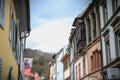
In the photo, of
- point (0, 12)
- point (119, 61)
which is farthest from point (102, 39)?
point (0, 12)

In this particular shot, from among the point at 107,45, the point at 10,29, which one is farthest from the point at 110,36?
the point at 10,29

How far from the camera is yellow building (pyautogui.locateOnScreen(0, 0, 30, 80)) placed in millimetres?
9093

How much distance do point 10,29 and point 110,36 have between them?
11933mm

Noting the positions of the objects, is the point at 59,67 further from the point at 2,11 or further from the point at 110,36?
the point at 2,11

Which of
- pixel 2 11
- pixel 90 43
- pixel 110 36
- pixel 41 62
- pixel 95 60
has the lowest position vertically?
pixel 2 11

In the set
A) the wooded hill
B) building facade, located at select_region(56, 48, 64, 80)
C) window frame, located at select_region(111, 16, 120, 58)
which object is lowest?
window frame, located at select_region(111, 16, 120, 58)

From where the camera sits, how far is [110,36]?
878 inches

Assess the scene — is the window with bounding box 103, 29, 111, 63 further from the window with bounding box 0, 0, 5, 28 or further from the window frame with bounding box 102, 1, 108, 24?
the window with bounding box 0, 0, 5, 28

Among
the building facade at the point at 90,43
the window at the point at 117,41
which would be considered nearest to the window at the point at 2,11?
the window at the point at 117,41

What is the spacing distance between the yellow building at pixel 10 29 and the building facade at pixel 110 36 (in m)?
5.87

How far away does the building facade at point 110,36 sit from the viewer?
67.1ft

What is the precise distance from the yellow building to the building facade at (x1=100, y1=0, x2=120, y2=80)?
5872 mm

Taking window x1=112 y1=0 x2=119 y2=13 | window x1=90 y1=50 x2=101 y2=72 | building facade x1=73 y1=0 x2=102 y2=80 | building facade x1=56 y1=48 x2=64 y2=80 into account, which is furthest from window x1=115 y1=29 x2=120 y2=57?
building facade x1=56 y1=48 x2=64 y2=80

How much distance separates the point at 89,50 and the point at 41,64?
75.4 m
